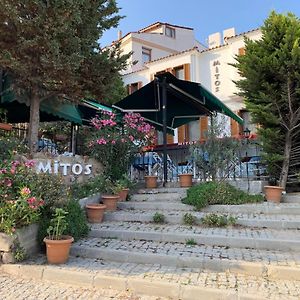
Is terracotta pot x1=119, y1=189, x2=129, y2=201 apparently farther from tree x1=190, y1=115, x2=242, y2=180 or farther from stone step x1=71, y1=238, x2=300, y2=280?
stone step x1=71, y1=238, x2=300, y2=280

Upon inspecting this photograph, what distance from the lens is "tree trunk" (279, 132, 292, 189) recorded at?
7.81 m

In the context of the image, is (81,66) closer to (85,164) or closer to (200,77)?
(85,164)

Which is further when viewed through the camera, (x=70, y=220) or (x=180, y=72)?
(x=180, y=72)

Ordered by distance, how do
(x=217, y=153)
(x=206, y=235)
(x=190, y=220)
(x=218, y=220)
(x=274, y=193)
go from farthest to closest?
(x=217, y=153)
(x=274, y=193)
(x=190, y=220)
(x=218, y=220)
(x=206, y=235)

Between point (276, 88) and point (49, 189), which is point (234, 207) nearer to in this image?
point (276, 88)

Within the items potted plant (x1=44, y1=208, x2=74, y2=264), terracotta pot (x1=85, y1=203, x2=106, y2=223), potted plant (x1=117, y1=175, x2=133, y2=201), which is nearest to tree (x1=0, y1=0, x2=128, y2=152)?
potted plant (x1=117, y1=175, x2=133, y2=201)

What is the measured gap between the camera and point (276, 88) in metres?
8.00

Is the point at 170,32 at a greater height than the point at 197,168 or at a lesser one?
greater

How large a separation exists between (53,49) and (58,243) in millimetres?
4318

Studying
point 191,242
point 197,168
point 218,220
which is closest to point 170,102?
point 197,168

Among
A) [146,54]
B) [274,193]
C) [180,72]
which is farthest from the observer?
[146,54]

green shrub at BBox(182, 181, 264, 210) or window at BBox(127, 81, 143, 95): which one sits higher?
window at BBox(127, 81, 143, 95)

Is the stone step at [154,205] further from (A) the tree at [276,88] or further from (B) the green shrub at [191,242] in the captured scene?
(A) the tree at [276,88]

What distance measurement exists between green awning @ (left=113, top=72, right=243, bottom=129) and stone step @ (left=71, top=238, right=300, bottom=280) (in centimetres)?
493
